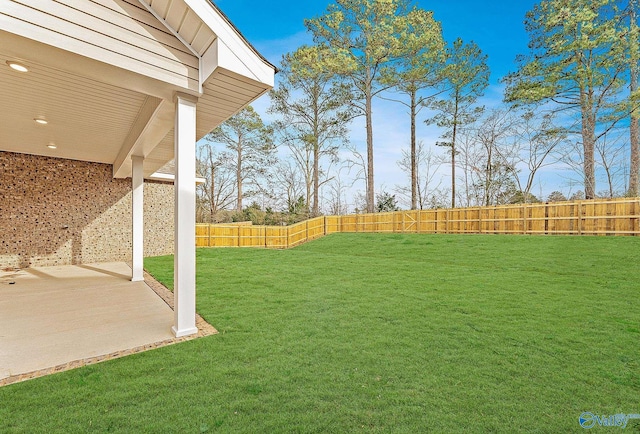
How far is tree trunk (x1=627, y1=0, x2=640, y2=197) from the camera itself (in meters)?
11.1

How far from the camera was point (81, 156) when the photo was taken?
7430 millimetres

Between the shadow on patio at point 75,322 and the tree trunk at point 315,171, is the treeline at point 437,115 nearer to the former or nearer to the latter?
the tree trunk at point 315,171

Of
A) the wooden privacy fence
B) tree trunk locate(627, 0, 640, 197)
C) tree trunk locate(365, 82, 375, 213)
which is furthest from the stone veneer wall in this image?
tree trunk locate(627, 0, 640, 197)

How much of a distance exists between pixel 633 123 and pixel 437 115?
8676mm

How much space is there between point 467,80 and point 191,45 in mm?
18191

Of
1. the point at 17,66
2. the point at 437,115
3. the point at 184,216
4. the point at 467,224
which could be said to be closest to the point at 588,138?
the point at 467,224

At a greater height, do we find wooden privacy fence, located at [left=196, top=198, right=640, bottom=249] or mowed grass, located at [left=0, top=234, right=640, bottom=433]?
wooden privacy fence, located at [left=196, top=198, right=640, bottom=249]

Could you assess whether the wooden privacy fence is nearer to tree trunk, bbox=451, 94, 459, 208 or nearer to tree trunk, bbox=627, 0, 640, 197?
tree trunk, bbox=627, 0, 640, 197

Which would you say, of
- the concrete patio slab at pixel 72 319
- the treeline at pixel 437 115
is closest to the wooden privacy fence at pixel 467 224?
the treeline at pixel 437 115

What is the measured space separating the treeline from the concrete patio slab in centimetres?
1305

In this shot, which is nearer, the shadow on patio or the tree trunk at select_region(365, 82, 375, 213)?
the shadow on patio

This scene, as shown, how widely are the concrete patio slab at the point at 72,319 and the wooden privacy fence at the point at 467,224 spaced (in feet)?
23.5

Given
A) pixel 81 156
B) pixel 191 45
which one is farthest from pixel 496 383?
pixel 81 156

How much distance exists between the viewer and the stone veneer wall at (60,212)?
7379 millimetres
